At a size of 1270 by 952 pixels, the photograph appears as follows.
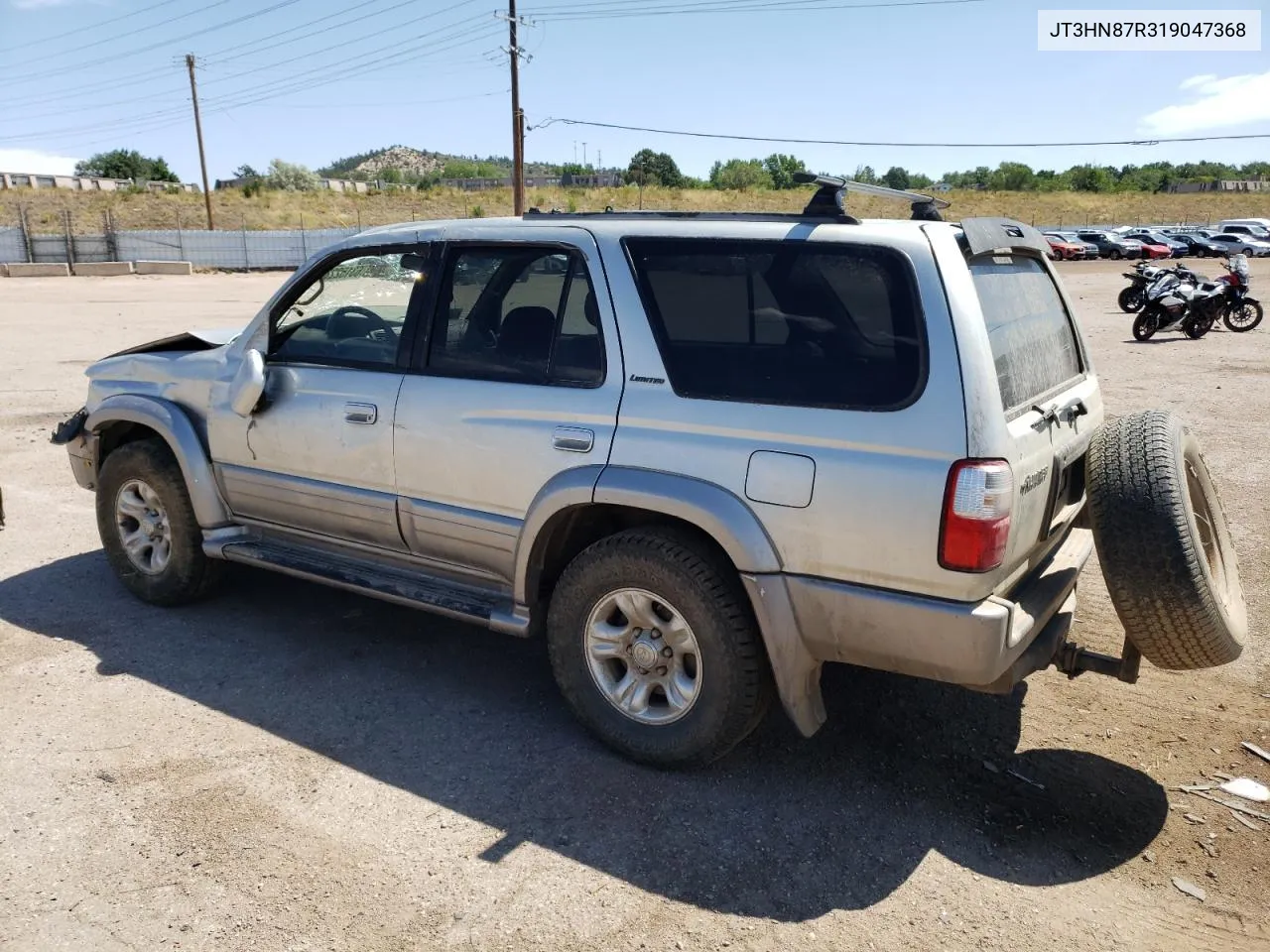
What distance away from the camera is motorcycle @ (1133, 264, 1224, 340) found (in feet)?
55.4

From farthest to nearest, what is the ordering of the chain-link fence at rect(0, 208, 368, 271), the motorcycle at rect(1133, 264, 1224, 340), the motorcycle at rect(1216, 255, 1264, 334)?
the chain-link fence at rect(0, 208, 368, 271) < the motorcycle at rect(1216, 255, 1264, 334) < the motorcycle at rect(1133, 264, 1224, 340)

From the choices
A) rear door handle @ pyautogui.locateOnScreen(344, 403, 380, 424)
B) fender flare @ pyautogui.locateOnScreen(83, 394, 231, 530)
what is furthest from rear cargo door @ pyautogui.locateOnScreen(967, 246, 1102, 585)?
fender flare @ pyautogui.locateOnScreen(83, 394, 231, 530)

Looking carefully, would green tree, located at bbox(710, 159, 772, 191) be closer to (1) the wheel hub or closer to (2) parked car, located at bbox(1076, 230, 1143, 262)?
(2) parked car, located at bbox(1076, 230, 1143, 262)

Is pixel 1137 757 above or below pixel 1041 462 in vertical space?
below

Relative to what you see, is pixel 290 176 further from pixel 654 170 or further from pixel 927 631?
pixel 927 631

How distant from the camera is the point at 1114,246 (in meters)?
46.1

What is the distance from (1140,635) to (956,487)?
953 millimetres

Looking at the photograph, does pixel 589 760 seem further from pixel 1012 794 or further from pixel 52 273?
pixel 52 273

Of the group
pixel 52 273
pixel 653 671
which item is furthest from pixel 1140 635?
pixel 52 273

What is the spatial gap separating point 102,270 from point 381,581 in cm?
3647

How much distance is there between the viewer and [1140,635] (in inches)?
128

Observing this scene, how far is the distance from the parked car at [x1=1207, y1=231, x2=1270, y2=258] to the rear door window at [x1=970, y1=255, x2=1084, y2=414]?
1887 inches

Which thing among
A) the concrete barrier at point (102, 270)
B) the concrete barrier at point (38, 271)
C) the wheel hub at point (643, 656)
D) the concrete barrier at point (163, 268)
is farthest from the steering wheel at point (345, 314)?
the concrete barrier at point (163, 268)

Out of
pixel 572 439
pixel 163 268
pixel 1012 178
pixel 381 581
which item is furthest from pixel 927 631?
pixel 1012 178
